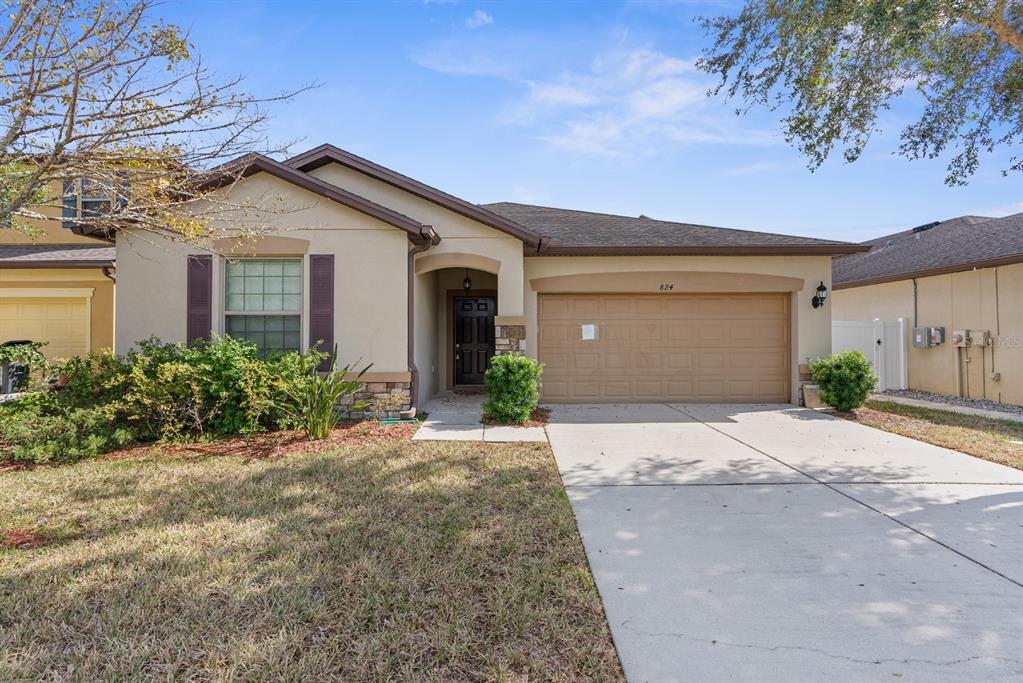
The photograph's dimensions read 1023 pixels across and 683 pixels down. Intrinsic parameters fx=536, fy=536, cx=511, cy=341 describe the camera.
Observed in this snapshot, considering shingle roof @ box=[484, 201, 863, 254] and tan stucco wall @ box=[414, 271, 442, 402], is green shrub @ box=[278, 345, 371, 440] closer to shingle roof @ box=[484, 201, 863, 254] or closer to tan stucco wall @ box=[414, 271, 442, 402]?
tan stucco wall @ box=[414, 271, 442, 402]

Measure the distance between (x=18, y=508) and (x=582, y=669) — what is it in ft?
16.4

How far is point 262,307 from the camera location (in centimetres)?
846

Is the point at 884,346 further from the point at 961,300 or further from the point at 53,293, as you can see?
the point at 53,293

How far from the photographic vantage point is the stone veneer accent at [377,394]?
8.46m

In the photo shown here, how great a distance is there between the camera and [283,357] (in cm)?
769

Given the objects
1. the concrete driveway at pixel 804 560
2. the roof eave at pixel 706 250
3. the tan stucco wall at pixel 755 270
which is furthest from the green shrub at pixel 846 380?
the concrete driveway at pixel 804 560

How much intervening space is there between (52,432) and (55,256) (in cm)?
764

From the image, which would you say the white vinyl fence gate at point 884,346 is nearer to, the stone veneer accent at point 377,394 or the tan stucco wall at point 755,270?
the tan stucco wall at point 755,270

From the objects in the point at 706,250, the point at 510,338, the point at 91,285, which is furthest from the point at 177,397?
the point at 706,250

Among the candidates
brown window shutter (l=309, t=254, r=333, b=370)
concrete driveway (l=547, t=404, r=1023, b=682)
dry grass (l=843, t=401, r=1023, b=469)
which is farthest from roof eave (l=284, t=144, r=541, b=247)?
dry grass (l=843, t=401, r=1023, b=469)

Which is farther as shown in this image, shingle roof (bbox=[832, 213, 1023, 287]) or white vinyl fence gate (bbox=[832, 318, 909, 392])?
white vinyl fence gate (bbox=[832, 318, 909, 392])

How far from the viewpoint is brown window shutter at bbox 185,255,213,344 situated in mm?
8250

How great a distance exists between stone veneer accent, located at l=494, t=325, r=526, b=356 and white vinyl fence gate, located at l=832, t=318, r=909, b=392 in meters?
8.22

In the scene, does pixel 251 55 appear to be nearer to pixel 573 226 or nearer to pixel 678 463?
pixel 678 463
